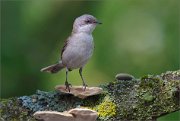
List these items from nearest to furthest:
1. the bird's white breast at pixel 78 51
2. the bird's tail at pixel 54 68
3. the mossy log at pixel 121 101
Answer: the mossy log at pixel 121 101 → the bird's white breast at pixel 78 51 → the bird's tail at pixel 54 68

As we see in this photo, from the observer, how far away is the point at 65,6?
823 cm

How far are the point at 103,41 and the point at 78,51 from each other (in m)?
2.03

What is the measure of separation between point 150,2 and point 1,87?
1.93 meters

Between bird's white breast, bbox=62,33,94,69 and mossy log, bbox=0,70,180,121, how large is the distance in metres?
0.66

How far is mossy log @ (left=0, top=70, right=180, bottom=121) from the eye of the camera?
4.43 metres

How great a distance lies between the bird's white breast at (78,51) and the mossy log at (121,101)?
658mm

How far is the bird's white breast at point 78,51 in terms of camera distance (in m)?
5.30

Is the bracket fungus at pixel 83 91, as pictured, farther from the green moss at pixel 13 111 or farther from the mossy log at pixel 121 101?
the green moss at pixel 13 111

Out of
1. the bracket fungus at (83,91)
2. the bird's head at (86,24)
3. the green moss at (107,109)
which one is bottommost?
the green moss at (107,109)

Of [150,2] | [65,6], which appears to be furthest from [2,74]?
[150,2]

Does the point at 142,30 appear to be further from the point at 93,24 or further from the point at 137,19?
the point at 93,24

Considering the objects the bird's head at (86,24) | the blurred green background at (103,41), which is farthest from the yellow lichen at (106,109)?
the blurred green background at (103,41)

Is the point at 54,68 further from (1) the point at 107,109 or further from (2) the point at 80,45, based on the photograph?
(1) the point at 107,109

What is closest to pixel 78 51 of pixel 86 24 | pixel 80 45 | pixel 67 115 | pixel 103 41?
pixel 80 45
